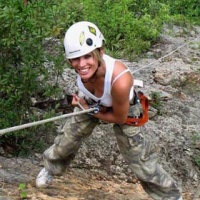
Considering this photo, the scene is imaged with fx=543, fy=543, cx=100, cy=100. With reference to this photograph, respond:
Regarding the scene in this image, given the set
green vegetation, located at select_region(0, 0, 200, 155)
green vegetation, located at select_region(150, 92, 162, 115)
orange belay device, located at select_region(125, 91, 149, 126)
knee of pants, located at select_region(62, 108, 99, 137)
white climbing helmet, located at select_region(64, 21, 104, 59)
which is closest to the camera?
white climbing helmet, located at select_region(64, 21, 104, 59)

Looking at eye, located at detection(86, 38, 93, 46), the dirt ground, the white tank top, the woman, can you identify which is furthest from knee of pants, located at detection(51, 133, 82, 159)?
eye, located at detection(86, 38, 93, 46)

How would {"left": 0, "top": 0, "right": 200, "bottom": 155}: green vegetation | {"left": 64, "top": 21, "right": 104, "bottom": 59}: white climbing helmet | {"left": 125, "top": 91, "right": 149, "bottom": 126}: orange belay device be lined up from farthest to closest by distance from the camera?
{"left": 0, "top": 0, "right": 200, "bottom": 155}: green vegetation, {"left": 125, "top": 91, "right": 149, "bottom": 126}: orange belay device, {"left": 64, "top": 21, "right": 104, "bottom": 59}: white climbing helmet

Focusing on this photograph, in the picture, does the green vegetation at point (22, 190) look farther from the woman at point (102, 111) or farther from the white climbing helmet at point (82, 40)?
the white climbing helmet at point (82, 40)

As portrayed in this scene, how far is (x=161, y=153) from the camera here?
18.9 feet

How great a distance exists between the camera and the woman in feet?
11.7

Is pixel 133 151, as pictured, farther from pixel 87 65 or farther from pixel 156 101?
pixel 156 101

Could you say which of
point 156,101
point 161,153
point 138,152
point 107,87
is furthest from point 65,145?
Answer: point 156,101

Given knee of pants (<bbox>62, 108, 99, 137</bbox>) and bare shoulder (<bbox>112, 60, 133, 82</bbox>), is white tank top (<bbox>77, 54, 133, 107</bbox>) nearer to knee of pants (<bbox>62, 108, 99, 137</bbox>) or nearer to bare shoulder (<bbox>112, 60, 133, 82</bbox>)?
bare shoulder (<bbox>112, 60, 133, 82</bbox>)

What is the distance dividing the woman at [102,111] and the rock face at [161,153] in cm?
31

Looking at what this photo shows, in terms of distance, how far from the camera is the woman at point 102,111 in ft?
11.7

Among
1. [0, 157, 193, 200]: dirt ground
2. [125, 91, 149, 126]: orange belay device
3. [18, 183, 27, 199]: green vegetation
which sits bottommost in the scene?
[0, 157, 193, 200]: dirt ground

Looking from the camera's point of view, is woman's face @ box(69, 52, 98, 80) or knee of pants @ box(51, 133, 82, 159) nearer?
woman's face @ box(69, 52, 98, 80)

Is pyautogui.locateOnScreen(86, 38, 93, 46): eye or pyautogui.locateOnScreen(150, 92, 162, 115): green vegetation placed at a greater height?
pyautogui.locateOnScreen(86, 38, 93, 46): eye

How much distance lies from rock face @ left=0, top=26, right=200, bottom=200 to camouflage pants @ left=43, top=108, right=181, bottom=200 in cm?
41
